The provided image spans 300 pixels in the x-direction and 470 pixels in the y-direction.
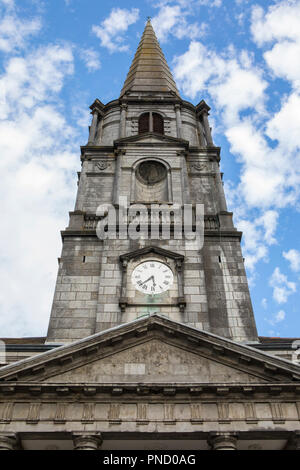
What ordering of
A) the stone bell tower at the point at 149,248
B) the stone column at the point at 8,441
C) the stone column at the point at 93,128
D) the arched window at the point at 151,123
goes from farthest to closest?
the arched window at the point at 151,123 < the stone column at the point at 93,128 < the stone bell tower at the point at 149,248 < the stone column at the point at 8,441

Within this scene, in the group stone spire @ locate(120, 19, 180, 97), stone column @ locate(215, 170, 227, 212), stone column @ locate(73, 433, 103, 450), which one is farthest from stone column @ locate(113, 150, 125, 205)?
stone column @ locate(73, 433, 103, 450)

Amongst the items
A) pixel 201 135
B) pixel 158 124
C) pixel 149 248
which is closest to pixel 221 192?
pixel 149 248

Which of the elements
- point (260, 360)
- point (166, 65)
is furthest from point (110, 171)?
point (166, 65)

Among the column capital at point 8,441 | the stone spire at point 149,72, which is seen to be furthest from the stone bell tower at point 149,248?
the column capital at point 8,441

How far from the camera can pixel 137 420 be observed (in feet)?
41.6

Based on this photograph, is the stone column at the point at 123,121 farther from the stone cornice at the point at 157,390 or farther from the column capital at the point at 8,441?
the column capital at the point at 8,441

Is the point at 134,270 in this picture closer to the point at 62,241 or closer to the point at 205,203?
the point at 62,241

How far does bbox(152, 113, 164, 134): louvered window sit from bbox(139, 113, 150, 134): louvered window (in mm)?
407

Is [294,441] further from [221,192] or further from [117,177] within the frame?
[117,177]

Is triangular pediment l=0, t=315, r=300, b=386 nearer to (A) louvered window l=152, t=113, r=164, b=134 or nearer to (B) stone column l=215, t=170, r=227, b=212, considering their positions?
(B) stone column l=215, t=170, r=227, b=212

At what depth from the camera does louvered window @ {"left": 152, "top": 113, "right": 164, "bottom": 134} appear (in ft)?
94.0

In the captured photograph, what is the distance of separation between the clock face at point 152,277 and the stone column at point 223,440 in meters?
7.31

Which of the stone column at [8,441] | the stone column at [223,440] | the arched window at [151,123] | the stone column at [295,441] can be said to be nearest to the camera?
the stone column at [8,441]

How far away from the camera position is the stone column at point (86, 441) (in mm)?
12180
